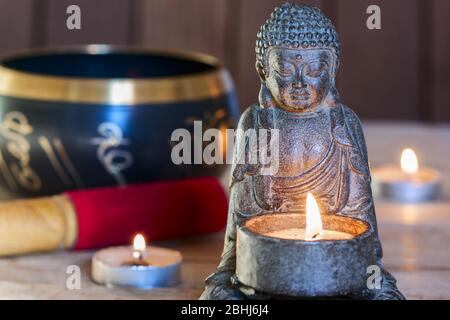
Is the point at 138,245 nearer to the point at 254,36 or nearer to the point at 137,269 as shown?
the point at 137,269

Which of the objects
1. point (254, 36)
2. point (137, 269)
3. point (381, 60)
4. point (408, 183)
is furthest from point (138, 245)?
point (381, 60)

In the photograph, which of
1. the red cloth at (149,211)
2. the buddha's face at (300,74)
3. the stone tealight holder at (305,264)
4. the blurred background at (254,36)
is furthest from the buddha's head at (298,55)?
the blurred background at (254,36)

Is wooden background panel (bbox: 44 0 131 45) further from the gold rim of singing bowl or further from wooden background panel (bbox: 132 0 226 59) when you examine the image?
the gold rim of singing bowl

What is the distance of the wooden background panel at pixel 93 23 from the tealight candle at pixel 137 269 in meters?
0.99

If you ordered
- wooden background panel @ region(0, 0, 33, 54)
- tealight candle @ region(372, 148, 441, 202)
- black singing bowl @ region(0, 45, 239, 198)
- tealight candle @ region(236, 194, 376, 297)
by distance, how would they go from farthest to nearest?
wooden background panel @ region(0, 0, 33, 54), tealight candle @ region(372, 148, 441, 202), black singing bowl @ region(0, 45, 239, 198), tealight candle @ region(236, 194, 376, 297)

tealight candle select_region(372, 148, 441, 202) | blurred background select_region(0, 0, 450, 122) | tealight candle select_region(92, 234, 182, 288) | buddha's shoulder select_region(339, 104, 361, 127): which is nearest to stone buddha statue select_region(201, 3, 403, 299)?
buddha's shoulder select_region(339, 104, 361, 127)

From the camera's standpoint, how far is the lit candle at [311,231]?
743 millimetres

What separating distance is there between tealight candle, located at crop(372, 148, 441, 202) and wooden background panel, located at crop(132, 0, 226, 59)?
71 centimetres

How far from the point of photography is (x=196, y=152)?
1.12 metres

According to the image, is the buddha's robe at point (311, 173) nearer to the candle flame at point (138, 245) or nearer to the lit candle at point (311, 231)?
the lit candle at point (311, 231)

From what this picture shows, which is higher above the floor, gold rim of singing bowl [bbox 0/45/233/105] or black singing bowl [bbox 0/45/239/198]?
gold rim of singing bowl [bbox 0/45/233/105]

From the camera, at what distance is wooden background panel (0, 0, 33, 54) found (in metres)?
1.85

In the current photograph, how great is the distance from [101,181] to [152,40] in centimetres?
86

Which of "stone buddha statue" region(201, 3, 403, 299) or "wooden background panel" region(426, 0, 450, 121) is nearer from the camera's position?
"stone buddha statue" region(201, 3, 403, 299)
